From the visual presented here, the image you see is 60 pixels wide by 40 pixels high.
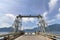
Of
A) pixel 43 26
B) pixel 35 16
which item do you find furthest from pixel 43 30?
pixel 35 16

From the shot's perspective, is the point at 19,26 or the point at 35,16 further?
the point at 19,26

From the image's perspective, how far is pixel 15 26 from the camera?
6322 cm

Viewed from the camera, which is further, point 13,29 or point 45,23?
point 13,29

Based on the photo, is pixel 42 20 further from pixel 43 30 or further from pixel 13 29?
pixel 13 29

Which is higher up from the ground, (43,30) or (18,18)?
(18,18)

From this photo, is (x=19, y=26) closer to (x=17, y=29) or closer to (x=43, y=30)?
(x=17, y=29)

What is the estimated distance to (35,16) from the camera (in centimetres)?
6172

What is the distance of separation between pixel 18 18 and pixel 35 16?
6404 millimetres

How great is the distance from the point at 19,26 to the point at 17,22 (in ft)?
13.2

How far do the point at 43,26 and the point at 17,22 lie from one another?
385 inches

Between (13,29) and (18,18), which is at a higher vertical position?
(18,18)

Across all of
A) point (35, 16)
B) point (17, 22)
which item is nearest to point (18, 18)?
point (17, 22)

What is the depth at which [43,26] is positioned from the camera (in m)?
62.5

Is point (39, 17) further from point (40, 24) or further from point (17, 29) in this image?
point (17, 29)
